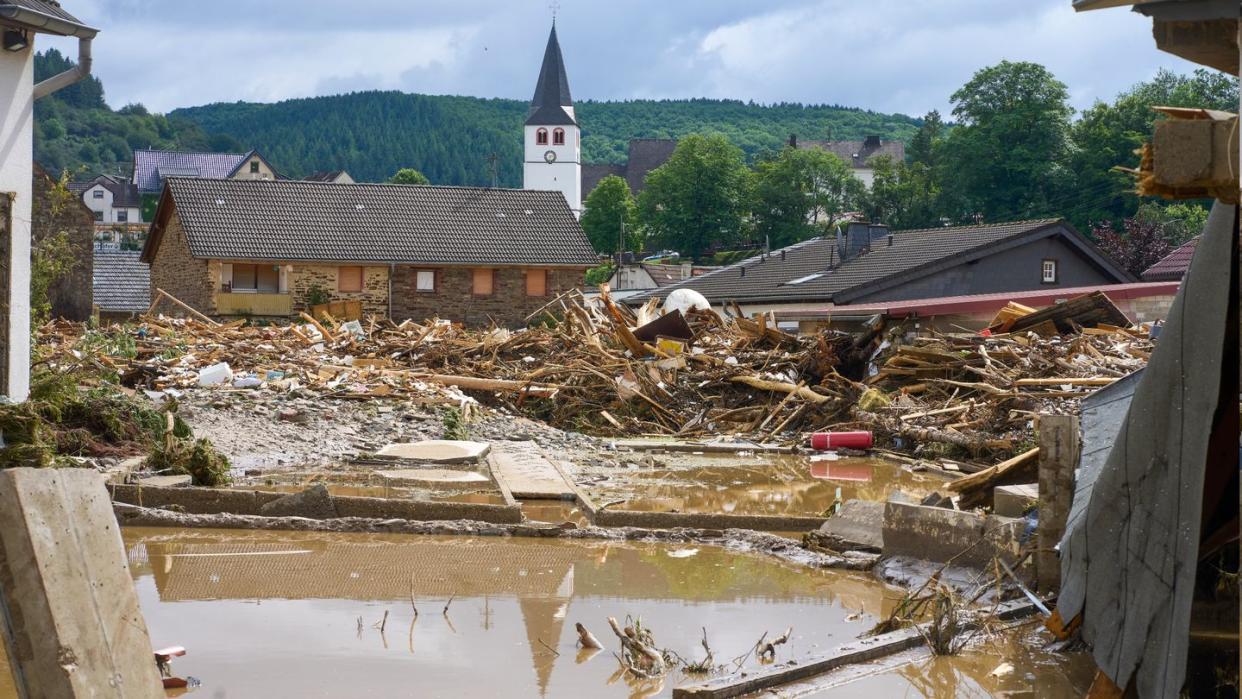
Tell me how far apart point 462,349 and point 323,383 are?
210 inches

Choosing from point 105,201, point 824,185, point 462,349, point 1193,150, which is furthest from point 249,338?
point 105,201

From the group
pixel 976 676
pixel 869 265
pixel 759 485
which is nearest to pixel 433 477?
pixel 759 485

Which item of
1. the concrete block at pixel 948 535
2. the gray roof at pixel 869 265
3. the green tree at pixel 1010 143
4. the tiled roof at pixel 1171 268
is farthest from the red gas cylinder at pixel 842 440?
the green tree at pixel 1010 143

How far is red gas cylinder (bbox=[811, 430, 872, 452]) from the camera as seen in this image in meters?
20.7

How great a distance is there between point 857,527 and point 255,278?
37940 mm

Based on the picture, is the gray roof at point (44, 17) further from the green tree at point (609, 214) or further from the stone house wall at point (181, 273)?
the green tree at point (609, 214)

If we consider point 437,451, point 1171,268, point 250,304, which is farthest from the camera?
point 250,304

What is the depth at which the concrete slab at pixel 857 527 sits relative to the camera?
11133 mm

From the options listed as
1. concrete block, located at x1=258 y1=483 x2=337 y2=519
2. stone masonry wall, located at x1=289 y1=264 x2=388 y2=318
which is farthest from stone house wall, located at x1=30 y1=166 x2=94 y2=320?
concrete block, located at x1=258 y1=483 x2=337 y2=519

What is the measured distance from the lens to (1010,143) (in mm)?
76125

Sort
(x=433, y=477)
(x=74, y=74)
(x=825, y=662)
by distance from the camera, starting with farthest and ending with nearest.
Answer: (x=433, y=477), (x=74, y=74), (x=825, y=662)

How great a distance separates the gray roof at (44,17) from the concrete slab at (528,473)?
658 cm

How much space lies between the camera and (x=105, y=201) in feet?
425

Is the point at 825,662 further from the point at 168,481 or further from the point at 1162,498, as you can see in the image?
the point at 168,481
